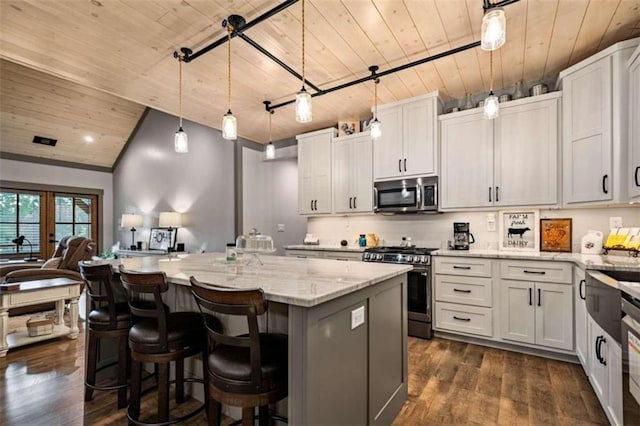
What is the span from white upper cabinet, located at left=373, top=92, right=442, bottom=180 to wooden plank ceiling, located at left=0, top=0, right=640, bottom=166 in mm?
170

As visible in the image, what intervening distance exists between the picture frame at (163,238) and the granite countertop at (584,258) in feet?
16.9

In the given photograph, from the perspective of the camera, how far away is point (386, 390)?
1.90 m

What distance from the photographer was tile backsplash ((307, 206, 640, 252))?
9.89ft

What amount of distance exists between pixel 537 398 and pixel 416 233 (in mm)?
2142

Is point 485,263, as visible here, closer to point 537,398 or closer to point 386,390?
point 537,398

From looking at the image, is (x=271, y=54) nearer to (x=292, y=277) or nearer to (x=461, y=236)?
(x=292, y=277)

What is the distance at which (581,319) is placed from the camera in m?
2.56

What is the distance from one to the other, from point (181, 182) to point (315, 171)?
3219 mm

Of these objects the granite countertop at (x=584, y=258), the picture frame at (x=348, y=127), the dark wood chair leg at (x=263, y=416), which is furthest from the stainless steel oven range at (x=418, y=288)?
the dark wood chair leg at (x=263, y=416)

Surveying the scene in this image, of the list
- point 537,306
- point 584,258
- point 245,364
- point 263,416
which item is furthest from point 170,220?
point 584,258

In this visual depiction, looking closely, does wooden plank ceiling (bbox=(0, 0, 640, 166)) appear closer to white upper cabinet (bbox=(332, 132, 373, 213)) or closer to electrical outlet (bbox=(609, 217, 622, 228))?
white upper cabinet (bbox=(332, 132, 373, 213))

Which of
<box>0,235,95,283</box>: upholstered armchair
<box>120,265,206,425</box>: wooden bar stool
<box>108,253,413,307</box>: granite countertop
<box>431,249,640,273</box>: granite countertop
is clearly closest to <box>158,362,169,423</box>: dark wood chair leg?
<box>120,265,206,425</box>: wooden bar stool

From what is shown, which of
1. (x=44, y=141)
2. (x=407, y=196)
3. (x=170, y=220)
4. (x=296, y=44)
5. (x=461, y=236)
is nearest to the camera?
(x=296, y=44)

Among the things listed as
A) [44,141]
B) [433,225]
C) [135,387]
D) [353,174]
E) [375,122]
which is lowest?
[135,387]
